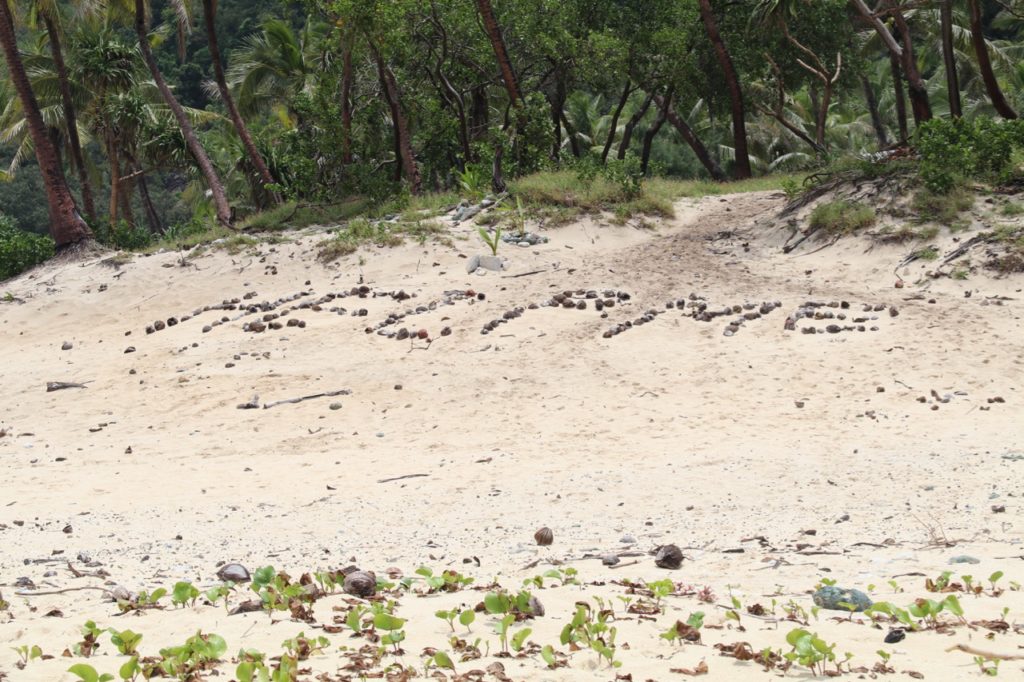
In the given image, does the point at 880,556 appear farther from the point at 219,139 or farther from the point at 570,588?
the point at 219,139

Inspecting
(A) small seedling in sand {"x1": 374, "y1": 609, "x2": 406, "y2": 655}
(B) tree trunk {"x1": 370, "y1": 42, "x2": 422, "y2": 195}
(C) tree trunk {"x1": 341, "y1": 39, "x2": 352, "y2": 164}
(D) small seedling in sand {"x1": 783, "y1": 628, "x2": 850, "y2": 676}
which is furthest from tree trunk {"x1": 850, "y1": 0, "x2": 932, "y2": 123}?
(A) small seedling in sand {"x1": 374, "y1": 609, "x2": 406, "y2": 655}

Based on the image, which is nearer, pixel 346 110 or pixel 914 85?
pixel 914 85

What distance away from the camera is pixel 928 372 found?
8.84 meters

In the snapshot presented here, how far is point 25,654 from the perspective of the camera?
12.2 feet

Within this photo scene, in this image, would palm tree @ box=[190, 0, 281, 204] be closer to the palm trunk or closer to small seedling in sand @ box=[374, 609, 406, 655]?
the palm trunk

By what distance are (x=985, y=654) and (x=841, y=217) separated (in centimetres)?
1012

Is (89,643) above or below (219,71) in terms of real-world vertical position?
below

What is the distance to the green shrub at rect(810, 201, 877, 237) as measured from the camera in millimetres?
12906

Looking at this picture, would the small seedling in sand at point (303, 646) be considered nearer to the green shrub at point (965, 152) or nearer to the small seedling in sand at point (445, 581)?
the small seedling in sand at point (445, 581)

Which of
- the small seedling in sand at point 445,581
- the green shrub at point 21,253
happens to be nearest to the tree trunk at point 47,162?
the green shrub at point 21,253

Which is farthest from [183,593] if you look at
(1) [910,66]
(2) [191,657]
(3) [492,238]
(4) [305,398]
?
(1) [910,66]

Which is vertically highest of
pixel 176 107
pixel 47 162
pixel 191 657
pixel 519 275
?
pixel 176 107

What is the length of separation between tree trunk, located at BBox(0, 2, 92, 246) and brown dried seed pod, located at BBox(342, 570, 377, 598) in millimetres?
14136

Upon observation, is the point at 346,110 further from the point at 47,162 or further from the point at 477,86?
the point at 47,162
